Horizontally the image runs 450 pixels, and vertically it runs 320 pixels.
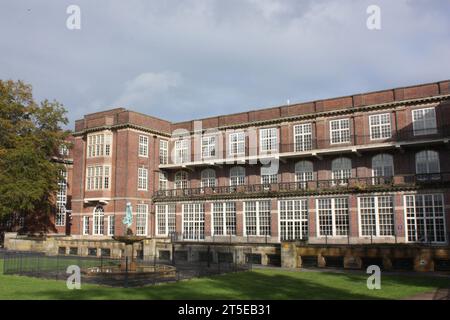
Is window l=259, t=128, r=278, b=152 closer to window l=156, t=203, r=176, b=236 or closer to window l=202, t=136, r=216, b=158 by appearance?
window l=202, t=136, r=216, b=158

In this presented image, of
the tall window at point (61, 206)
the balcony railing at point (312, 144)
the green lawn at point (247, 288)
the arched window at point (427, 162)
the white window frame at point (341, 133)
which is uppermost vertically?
the white window frame at point (341, 133)

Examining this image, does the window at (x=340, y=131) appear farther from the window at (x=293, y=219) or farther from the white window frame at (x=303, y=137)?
the window at (x=293, y=219)

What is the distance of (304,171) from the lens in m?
41.3

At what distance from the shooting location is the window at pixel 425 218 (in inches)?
1282

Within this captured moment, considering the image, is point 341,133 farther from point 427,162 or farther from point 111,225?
point 111,225

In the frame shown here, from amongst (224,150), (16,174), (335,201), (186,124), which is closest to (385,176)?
(335,201)

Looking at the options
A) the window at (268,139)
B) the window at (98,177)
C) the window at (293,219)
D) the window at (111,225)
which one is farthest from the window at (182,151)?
→ the window at (293,219)

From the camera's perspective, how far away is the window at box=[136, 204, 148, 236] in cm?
4453

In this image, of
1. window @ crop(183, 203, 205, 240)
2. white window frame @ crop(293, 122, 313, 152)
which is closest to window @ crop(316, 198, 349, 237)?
white window frame @ crop(293, 122, 313, 152)

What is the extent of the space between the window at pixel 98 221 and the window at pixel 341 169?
22896 mm

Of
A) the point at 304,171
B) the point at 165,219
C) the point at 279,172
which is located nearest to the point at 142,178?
the point at 165,219

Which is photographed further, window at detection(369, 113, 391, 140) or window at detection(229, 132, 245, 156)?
window at detection(229, 132, 245, 156)

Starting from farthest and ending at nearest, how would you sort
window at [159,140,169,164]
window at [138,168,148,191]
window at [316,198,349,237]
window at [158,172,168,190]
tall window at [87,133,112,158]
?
window at [159,140,169,164], window at [158,172,168,190], window at [138,168,148,191], tall window at [87,133,112,158], window at [316,198,349,237]

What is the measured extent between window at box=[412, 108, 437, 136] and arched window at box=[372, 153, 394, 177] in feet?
9.68
